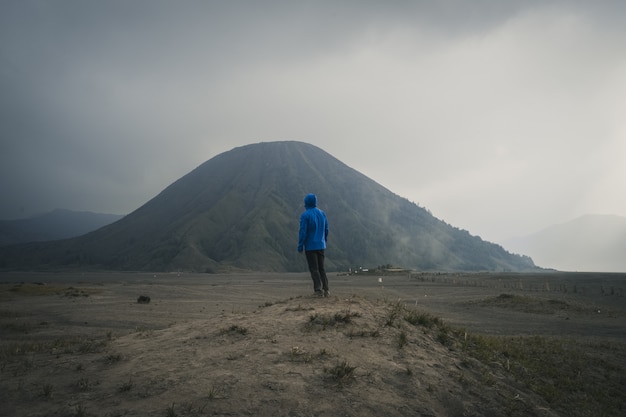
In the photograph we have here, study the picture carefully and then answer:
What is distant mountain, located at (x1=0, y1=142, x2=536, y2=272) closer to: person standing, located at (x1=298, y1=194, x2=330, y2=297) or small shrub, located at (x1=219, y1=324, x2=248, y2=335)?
person standing, located at (x1=298, y1=194, x2=330, y2=297)

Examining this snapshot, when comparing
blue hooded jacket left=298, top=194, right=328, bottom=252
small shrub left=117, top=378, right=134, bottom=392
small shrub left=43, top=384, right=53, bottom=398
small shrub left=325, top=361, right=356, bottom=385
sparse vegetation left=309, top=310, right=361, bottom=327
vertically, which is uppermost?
blue hooded jacket left=298, top=194, right=328, bottom=252

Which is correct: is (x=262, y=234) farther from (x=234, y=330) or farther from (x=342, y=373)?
(x=342, y=373)

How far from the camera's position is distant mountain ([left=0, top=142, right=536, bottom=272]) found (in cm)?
12606

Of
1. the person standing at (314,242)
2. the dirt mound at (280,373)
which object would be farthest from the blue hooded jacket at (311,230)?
the dirt mound at (280,373)

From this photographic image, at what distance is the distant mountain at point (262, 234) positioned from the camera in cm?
12606

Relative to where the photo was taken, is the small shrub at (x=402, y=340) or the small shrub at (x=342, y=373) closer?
the small shrub at (x=342, y=373)


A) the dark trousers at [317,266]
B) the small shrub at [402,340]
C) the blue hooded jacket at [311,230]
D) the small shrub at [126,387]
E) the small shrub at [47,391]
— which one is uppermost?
the blue hooded jacket at [311,230]

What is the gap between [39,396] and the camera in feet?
17.8

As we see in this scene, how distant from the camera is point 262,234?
131 metres

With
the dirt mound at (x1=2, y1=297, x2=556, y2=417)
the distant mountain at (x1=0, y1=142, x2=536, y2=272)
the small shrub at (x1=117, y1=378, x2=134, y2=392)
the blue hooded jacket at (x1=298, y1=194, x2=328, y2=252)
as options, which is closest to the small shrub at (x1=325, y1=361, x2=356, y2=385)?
the dirt mound at (x1=2, y1=297, x2=556, y2=417)

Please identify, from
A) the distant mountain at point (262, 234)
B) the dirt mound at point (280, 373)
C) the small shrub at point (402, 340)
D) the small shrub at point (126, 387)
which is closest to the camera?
the dirt mound at point (280, 373)

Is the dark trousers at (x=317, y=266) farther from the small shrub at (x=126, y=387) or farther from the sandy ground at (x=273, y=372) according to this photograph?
the small shrub at (x=126, y=387)

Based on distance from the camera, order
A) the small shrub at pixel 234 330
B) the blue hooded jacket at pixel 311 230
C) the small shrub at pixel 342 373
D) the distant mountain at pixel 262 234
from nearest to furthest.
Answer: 1. the small shrub at pixel 342 373
2. the small shrub at pixel 234 330
3. the blue hooded jacket at pixel 311 230
4. the distant mountain at pixel 262 234

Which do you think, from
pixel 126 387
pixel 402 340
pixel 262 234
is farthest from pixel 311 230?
pixel 262 234
